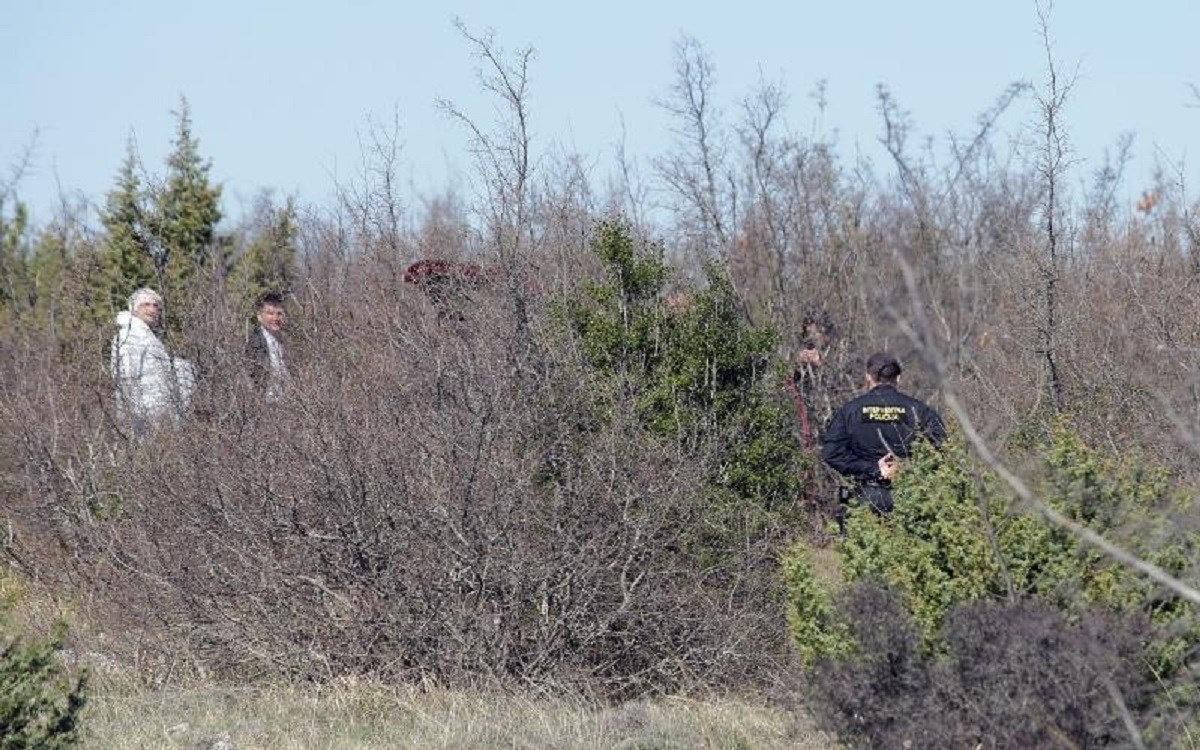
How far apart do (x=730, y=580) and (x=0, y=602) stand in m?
5.07

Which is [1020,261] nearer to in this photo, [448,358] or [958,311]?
[448,358]

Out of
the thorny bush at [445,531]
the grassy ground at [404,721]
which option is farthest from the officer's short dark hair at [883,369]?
the grassy ground at [404,721]

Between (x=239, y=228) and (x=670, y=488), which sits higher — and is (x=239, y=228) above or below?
above

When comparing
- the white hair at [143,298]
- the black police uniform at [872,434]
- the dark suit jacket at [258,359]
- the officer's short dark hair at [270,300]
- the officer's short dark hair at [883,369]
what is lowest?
the black police uniform at [872,434]

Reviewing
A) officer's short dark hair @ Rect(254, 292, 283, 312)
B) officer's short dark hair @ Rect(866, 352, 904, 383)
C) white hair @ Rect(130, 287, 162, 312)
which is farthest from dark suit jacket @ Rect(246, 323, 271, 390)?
officer's short dark hair @ Rect(866, 352, 904, 383)

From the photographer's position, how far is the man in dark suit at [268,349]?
456 inches

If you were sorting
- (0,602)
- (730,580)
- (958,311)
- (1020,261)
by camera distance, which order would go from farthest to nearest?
1. (1020,261)
2. (730,580)
3. (0,602)
4. (958,311)

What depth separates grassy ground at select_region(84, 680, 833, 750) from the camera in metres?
8.28

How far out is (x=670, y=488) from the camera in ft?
36.4

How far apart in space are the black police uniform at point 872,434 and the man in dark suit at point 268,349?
3.50 meters

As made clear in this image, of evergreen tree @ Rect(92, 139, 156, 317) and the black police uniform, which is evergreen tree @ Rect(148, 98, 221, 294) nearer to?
evergreen tree @ Rect(92, 139, 156, 317)

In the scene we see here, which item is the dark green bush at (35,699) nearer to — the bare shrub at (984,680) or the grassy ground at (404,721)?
the grassy ground at (404,721)

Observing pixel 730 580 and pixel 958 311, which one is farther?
pixel 730 580

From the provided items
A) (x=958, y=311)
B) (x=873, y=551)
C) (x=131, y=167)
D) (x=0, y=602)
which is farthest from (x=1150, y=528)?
(x=131, y=167)
